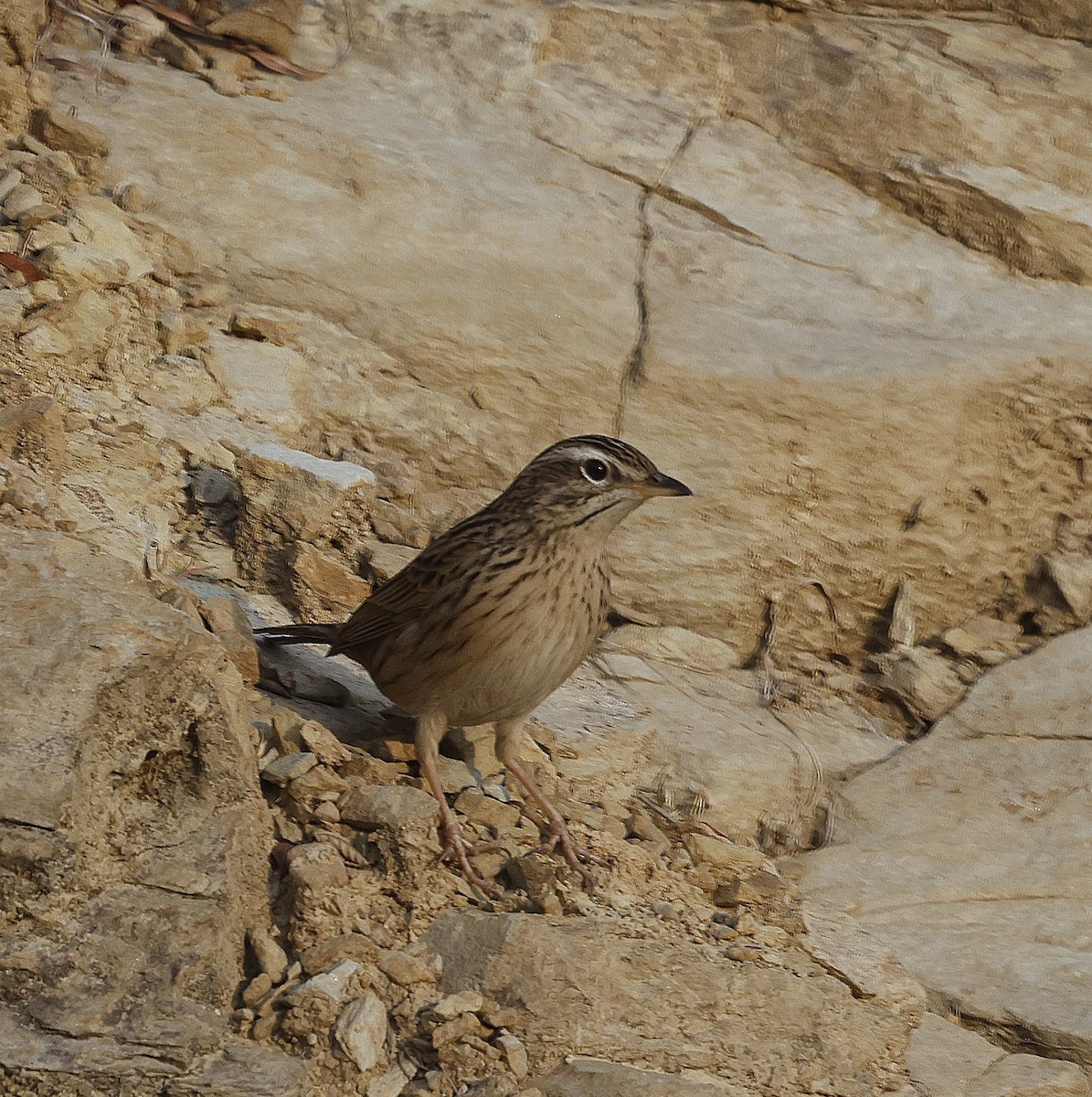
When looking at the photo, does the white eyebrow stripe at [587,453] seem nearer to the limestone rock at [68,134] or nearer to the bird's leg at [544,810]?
the bird's leg at [544,810]

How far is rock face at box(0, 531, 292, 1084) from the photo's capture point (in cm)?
363

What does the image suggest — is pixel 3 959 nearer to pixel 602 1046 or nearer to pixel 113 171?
pixel 602 1046

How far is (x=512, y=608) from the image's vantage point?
16.8 feet

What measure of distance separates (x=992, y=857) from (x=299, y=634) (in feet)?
Result: 9.10

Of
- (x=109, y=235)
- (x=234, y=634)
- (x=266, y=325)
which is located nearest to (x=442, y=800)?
(x=234, y=634)

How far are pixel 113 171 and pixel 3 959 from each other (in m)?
4.83

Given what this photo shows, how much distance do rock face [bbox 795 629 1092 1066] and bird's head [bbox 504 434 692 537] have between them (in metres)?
1.53

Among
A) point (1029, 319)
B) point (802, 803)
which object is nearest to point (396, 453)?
point (802, 803)

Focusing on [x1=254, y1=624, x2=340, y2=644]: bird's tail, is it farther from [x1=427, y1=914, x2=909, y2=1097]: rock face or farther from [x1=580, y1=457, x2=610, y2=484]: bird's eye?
[x1=427, y1=914, x2=909, y2=1097]: rock face

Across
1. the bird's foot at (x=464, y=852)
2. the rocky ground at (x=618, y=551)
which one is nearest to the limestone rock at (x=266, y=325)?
the rocky ground at (x=618, y=551)

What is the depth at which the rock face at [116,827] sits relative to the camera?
363 centimetres

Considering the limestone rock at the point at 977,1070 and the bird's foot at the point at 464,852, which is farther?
the bird's foot at the point at 464,852

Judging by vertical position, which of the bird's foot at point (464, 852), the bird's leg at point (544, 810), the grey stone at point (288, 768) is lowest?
the bird's leg at point (544, 810)

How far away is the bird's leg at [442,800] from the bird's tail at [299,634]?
54 cm
